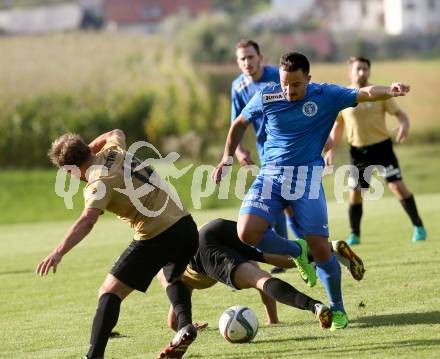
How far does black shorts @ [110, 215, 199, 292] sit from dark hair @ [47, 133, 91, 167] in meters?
0.75

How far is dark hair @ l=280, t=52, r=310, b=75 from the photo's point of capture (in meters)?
7.77

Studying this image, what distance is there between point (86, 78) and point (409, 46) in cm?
2651

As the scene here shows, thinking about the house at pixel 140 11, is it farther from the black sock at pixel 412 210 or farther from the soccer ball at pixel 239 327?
the soccer ball at pixel 239 327

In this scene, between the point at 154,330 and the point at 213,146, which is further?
the point at 213,146

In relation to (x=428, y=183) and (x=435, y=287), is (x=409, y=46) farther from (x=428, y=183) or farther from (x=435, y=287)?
(x=435, y=287)

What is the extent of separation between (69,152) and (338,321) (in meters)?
2.48

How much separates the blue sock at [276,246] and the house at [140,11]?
296ft

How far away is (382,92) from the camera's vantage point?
7.66 m

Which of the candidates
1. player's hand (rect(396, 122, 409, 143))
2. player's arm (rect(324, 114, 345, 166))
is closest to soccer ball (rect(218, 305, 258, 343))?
player's arm (rect(324, 114, 345, 166))

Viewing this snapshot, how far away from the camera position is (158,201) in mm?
7320

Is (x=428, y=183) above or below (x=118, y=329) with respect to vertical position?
below

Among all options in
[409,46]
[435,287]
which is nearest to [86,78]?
[409,46]

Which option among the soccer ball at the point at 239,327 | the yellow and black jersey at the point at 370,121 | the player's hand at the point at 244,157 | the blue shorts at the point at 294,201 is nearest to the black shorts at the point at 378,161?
the yellow and black jersey at the point at 370,121

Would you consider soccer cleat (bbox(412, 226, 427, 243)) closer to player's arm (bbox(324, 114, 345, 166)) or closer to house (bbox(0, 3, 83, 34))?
player's arm (bbox(324, 114, 345, 166))
